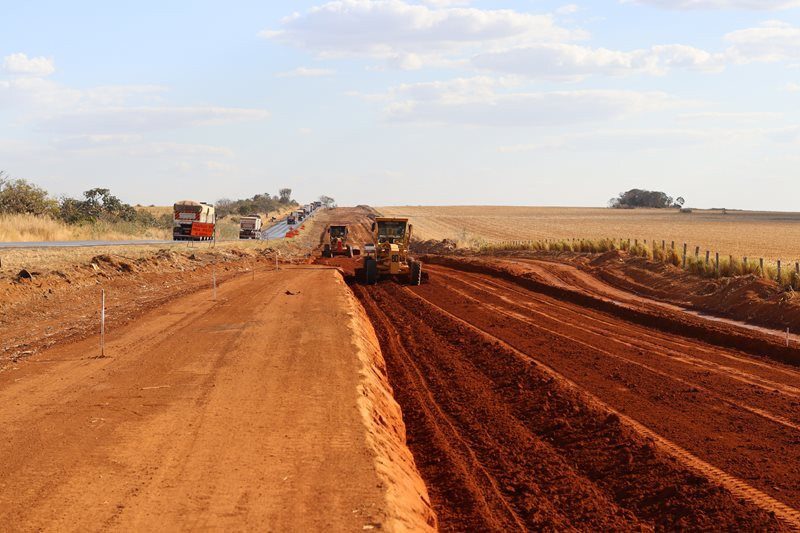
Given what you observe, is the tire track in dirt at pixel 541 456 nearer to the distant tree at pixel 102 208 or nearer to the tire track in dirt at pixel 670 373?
the tire track in dirt at pixel 670 373

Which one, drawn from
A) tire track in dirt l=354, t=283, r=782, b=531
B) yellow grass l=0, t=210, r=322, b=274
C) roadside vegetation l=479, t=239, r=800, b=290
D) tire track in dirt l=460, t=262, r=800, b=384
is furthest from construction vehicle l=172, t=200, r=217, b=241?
tire track in dirt l=354, t=283, r=782, b=531

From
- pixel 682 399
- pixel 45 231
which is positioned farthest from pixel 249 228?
pixel 682 399

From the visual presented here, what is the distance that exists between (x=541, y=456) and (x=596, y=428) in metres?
1.47

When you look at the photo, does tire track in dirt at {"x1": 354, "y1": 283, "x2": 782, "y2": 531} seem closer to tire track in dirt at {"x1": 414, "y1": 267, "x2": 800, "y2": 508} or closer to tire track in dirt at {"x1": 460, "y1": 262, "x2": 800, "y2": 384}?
tire track in dirt at {"x1": 414, "y1": 267, "x2": 800, "y2": 508}

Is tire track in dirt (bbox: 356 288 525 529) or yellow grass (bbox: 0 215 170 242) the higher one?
yellow grass (bbox: 0 215 170 242)

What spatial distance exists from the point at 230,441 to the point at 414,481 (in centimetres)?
227

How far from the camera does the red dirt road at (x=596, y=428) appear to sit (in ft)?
30.8

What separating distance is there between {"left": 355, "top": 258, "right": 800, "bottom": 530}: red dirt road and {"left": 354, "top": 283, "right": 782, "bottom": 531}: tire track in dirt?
0.03 metres

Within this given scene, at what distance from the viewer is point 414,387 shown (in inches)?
640

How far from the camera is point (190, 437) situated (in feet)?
34.3

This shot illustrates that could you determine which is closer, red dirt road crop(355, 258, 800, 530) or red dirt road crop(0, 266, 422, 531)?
red dirt road crop(0, 266, 422, 531)

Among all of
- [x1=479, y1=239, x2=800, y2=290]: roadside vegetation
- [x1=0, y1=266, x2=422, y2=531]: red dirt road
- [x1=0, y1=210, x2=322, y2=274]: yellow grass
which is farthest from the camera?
[x1=0, y1=210, x2=322, y2=274]: yellow grass

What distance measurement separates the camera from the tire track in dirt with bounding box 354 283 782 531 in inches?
361

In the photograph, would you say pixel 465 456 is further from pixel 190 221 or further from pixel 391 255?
pixel 190 221
